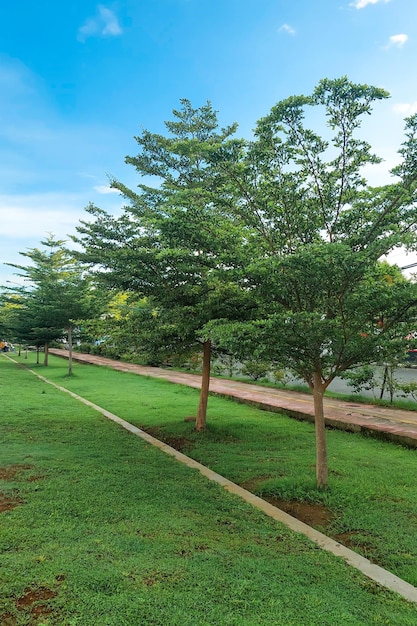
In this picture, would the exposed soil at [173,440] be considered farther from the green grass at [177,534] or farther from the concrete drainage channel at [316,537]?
the concrete drainage channel at [316,537]

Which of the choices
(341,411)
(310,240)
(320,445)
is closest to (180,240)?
(310,240)

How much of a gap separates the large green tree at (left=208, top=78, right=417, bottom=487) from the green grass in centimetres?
125

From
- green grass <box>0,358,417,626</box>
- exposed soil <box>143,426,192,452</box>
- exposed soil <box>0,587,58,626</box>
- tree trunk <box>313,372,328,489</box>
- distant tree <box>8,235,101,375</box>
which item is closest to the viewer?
exposed soil <box>0,587,58,626</box>

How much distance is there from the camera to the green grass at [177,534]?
2.58 m

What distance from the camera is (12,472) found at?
5.19m

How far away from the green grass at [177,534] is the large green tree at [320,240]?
4.08 feet

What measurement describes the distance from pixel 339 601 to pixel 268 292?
9.79 feet

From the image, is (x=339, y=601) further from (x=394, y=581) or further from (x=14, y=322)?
(x=14, y=322)

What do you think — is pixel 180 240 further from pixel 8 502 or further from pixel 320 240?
pixel 8 502

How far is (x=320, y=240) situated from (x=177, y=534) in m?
3.30

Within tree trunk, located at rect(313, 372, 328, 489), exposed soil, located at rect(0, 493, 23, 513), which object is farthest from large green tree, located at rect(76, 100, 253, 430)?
exposed soil, located at rect(0, 493, 23, 513)

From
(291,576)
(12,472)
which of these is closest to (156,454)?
(12,472)

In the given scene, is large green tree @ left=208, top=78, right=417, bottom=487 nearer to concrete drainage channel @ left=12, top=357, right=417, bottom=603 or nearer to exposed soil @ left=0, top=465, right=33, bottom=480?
concrete drainage channel @ left=12, top=357, right=417, bottom=603

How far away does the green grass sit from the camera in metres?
2.58
